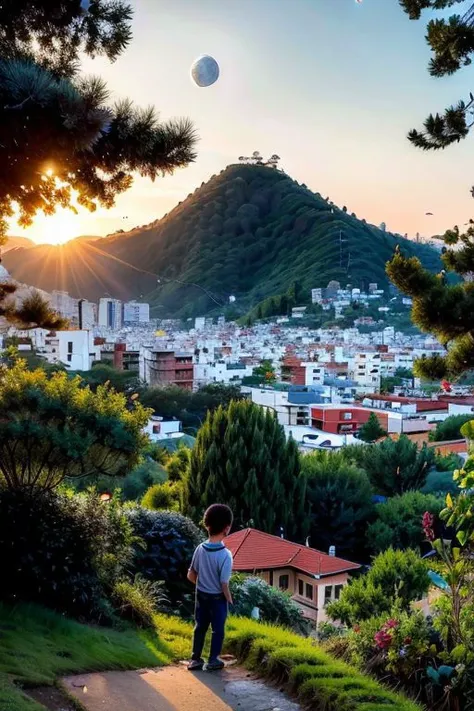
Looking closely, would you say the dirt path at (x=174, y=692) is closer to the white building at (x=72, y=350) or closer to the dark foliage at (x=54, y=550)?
the dark foliage at (x=54, y=550)

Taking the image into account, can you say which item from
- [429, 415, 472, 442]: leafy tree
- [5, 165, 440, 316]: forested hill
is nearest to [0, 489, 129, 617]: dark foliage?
[429, 415, 472, 442]: leafy tree

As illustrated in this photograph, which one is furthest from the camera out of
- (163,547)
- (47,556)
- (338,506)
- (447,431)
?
(447,431)

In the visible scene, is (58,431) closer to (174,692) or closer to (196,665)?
(196,665)

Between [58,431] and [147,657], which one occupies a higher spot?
[58,431]

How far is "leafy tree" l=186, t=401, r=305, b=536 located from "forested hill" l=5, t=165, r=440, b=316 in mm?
82235

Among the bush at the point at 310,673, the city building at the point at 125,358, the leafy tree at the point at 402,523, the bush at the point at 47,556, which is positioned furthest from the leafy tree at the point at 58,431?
the city building at the point at 125,358

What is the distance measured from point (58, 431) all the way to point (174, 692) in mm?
2383

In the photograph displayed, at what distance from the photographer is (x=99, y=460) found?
5969mm

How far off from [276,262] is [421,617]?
367ft

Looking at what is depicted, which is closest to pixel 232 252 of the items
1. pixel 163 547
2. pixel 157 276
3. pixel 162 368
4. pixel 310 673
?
pixel 157 276

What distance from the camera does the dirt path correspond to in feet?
11.7

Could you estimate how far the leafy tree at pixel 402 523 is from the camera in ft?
64.0

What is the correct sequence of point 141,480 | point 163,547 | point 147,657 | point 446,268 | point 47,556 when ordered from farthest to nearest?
point 141,480 < point 446,268 < point 163,547 < point 47,556 < point 147,657

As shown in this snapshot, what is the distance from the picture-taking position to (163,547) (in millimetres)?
7078
